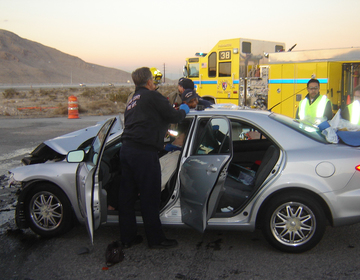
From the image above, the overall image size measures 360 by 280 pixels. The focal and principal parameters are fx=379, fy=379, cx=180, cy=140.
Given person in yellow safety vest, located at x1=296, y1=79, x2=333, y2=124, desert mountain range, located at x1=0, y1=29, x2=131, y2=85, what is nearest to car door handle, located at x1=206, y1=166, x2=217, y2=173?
person in yellow safety vest, located at x1=296, y1=79, x2=333, y2=124

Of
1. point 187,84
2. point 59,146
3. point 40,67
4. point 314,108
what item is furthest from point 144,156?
point 40,67

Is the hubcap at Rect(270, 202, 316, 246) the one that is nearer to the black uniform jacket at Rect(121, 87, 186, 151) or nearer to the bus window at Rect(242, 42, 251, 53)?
the black uniform jacket at Rect(121, 87, 186, 151)

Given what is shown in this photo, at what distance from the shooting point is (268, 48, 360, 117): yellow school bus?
428 inches

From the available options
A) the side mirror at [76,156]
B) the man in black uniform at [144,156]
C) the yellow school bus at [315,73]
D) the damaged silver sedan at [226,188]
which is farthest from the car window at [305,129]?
the yellow school bus at [315,73]

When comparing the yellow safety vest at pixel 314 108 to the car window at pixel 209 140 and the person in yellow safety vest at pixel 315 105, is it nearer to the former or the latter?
the person in yellow safety vest at pixel 315 105

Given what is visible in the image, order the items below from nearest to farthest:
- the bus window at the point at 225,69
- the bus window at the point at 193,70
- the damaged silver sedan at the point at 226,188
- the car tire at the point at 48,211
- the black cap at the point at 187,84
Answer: the damaged silver sedan at the point at 226,188, the car tire at the point at 48,211, the black cap at the point at 187,84, the bus window at the point at 225,69, the bus window at the point at 193,70

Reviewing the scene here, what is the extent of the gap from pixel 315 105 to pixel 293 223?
2806mm

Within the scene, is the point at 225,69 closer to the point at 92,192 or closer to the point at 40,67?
the point at 92,192

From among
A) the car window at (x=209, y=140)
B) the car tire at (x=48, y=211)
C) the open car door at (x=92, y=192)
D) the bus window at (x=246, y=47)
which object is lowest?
the car tire at (x=48, y=211)

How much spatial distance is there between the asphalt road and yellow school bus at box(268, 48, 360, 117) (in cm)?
658

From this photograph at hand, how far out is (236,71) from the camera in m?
13.9

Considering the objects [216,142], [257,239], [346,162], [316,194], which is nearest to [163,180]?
[216,142]

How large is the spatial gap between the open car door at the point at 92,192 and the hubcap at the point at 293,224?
171 centimetres

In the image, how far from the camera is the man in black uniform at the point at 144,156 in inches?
149
